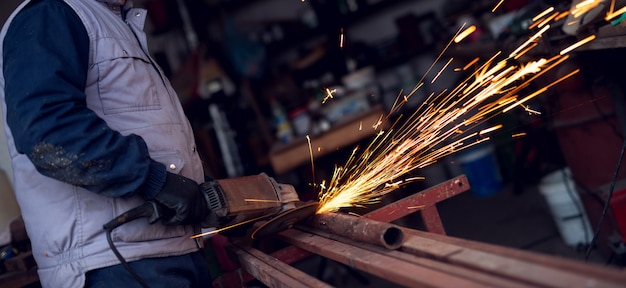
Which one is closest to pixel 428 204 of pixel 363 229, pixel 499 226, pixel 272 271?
pixel 363 229

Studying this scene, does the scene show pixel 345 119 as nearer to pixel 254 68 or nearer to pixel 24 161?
pixel 254 68

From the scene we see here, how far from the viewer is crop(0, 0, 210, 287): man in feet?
5.65

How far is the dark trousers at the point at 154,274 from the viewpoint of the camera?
182cm

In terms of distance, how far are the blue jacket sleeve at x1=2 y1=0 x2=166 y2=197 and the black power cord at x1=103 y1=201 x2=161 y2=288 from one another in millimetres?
49

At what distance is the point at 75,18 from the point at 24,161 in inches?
18.2

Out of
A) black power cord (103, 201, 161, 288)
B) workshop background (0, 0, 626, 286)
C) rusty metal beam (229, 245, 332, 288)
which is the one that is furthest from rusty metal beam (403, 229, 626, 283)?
workshop background (0, 0, 626, 286)

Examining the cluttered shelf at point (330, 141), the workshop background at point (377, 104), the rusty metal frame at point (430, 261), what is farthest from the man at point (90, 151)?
the cluttered shelf at point (330, 141)

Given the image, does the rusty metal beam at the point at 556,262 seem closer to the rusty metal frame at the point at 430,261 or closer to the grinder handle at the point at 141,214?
the rusty metal frame at the point at 430,261

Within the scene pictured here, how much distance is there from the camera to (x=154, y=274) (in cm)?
187

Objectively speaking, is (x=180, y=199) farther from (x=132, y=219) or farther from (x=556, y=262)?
(x=556, y=262)

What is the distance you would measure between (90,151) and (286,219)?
2.43 ft

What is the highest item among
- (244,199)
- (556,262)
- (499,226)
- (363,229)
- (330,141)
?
(330,141)

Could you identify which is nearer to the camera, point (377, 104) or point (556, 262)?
point (556, 262)

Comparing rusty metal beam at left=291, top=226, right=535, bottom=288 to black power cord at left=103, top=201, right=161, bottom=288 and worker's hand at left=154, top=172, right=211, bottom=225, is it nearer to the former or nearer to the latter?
worker's hand at left=154, top=172, right=211, bottom=225
